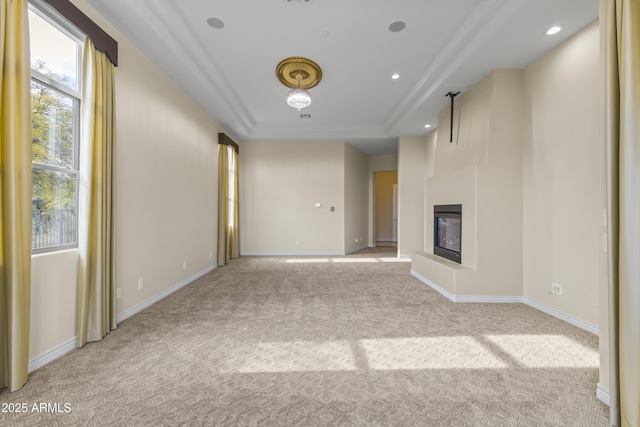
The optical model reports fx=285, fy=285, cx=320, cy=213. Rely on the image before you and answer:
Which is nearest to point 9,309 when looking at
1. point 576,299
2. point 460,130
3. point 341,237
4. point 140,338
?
point 140,338

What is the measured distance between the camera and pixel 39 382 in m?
2.02

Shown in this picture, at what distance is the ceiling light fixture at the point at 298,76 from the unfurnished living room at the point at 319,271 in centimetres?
4

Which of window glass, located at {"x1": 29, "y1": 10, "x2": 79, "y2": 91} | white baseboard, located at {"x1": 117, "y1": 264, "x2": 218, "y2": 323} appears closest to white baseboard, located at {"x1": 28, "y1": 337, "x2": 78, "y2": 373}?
white baseboard, located at {"x1": 117, "y1": 264, "x2": 218, "y2": 323}

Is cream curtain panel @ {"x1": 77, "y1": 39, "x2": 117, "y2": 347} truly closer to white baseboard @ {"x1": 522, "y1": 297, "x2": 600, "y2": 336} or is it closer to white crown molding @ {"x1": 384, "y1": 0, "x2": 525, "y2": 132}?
white crown molding @ {"x1": 384, "y1": 0, "x2": 525, "y2": 132}

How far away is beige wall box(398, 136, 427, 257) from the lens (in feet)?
25.5

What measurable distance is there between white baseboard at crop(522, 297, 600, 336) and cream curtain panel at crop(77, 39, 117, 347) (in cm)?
482

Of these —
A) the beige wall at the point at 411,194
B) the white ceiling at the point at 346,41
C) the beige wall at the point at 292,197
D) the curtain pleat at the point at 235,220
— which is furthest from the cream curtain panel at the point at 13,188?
the beige wall at the point at 411,194

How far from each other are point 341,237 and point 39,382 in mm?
6870

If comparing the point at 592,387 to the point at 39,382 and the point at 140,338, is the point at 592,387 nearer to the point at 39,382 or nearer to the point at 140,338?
the point at 140,338

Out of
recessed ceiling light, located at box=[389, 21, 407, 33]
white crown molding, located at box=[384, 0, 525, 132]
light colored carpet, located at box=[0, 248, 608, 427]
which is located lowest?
light colored carpet, located at box=[0, 248, 608, 427]

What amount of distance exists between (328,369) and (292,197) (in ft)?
20.8

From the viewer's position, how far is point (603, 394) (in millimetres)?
1804

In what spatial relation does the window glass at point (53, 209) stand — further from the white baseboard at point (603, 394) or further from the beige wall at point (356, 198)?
the beige wall at point (356, 198)

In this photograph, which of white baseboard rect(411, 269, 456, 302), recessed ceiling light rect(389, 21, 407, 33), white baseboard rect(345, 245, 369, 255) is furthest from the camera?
white baseboard rect(345, 245, 369, 255)
